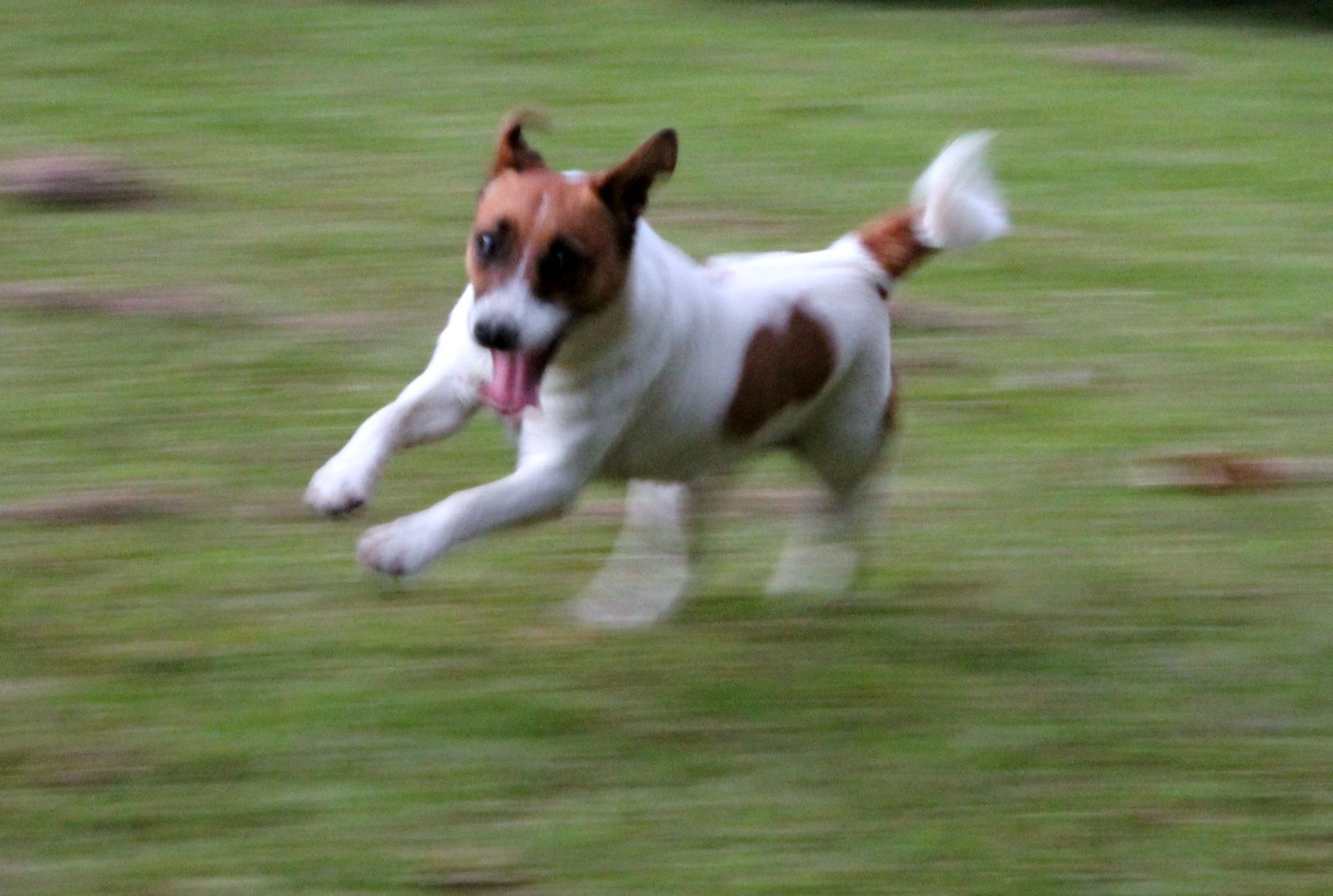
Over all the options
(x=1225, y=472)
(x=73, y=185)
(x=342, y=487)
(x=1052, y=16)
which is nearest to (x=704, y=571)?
(x=342, y=487)

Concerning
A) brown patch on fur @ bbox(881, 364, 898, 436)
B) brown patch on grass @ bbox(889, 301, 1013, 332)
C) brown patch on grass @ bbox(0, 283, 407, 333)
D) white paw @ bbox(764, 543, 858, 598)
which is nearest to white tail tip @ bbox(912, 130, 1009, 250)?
brown patch on fur @ bbox(881, 364, 898, 436)

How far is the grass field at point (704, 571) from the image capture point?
438cm

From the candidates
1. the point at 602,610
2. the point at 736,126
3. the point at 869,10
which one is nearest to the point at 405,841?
the point at 602,610

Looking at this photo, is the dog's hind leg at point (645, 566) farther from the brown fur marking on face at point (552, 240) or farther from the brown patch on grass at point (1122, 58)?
the brown patch on grass at point (1122, 58)

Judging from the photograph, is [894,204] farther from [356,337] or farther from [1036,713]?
[1036,713]

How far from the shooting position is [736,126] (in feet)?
33.6

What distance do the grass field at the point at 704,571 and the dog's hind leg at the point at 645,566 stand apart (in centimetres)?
9

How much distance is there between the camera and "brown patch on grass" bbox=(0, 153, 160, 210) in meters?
8.51

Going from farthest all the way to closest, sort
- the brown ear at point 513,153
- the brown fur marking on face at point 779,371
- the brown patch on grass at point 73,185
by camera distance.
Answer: the brown patch on grass at point 73,185 < the brown fur marking on face at point 779,371 < the brown ear at point 513,153

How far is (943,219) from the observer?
5.64 meters

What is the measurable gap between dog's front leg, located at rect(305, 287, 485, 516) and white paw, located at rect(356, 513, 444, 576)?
14 cm

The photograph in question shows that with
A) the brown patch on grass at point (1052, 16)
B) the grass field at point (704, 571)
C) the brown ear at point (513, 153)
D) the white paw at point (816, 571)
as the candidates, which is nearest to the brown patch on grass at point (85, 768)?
the grass field at point (704, 571)

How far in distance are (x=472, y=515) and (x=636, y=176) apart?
83 centimetres

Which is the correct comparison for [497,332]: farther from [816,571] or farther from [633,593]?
[816,571]
